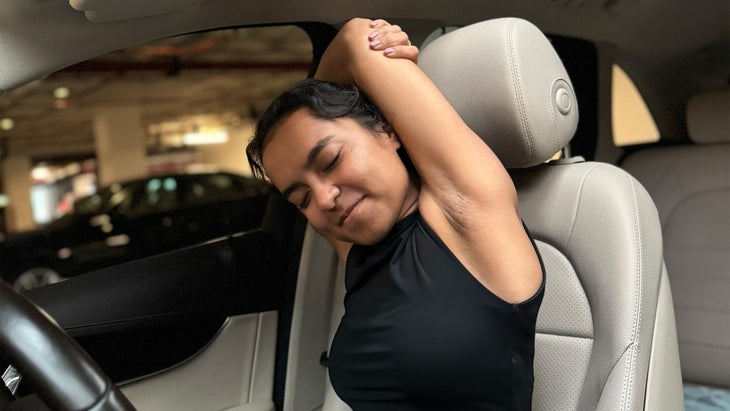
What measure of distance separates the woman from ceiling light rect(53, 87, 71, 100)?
23.6 feet

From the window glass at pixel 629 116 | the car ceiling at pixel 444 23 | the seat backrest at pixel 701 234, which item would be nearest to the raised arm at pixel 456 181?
the car ceiling at pixel 444 23

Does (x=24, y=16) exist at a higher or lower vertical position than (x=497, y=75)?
higher

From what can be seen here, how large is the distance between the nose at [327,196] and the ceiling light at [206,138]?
10456 millimetres

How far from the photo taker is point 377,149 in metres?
1.23

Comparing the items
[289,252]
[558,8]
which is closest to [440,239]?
[289,252]

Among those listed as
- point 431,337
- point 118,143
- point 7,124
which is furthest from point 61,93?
point 431,337

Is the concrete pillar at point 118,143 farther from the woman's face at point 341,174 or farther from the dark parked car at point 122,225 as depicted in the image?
the woman's face at point 341,174

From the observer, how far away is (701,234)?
2.23 metres

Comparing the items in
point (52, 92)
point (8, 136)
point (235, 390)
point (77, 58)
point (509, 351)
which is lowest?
point (8, 136)

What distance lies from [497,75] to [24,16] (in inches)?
31.7

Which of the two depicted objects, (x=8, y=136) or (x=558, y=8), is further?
(x=8, y=136)

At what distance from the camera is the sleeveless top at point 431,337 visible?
116 centimetres

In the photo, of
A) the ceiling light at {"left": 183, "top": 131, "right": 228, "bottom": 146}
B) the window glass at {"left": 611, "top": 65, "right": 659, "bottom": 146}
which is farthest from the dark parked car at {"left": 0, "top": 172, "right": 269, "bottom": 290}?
the ceiling light at {"left": 183, "top": 131, "right": 228, "bottom": 146}

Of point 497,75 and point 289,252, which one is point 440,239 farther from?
point 289,252
